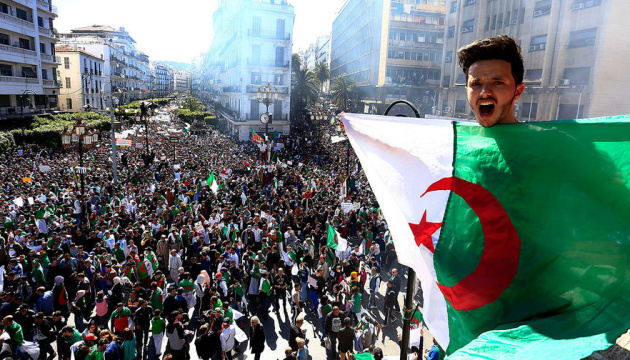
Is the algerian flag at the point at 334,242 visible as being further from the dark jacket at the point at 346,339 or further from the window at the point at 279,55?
the window at the point at 279,55

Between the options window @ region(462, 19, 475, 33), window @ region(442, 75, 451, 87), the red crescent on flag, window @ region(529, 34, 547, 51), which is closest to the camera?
the red crescent on flag

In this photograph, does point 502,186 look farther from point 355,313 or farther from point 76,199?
point 76,199

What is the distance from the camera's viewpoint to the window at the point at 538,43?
27500 mm

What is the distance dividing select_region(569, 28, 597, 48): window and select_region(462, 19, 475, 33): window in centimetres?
1120

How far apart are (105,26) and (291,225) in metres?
98.7

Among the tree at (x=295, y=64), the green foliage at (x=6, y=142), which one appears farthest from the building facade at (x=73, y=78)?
the green foliage at (x=6, y=142)

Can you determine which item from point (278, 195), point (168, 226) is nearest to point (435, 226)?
point (168, 226)

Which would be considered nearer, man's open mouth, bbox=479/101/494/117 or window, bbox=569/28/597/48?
man's open mouth, bbox=479/101/494/117

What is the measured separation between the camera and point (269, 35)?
45531 mm

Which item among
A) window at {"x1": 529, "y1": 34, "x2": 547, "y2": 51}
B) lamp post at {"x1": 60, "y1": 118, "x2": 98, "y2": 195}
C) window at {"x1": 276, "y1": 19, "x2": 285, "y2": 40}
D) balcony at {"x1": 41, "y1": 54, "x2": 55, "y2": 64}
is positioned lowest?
lamp post at {"x1": 60, "y1": 118, "x2": 98, "y2": 195}

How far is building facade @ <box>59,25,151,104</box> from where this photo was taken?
6712 cm

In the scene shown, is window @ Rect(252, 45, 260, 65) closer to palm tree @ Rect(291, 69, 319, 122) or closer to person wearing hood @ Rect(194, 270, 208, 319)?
palm tree @ Rect(291, 69, 319, 122)

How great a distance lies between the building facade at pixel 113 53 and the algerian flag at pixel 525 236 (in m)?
→ 51.7

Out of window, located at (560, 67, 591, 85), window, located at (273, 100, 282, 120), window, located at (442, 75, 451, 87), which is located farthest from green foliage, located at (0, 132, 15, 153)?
window, located at (442, 75, 451, 87)
